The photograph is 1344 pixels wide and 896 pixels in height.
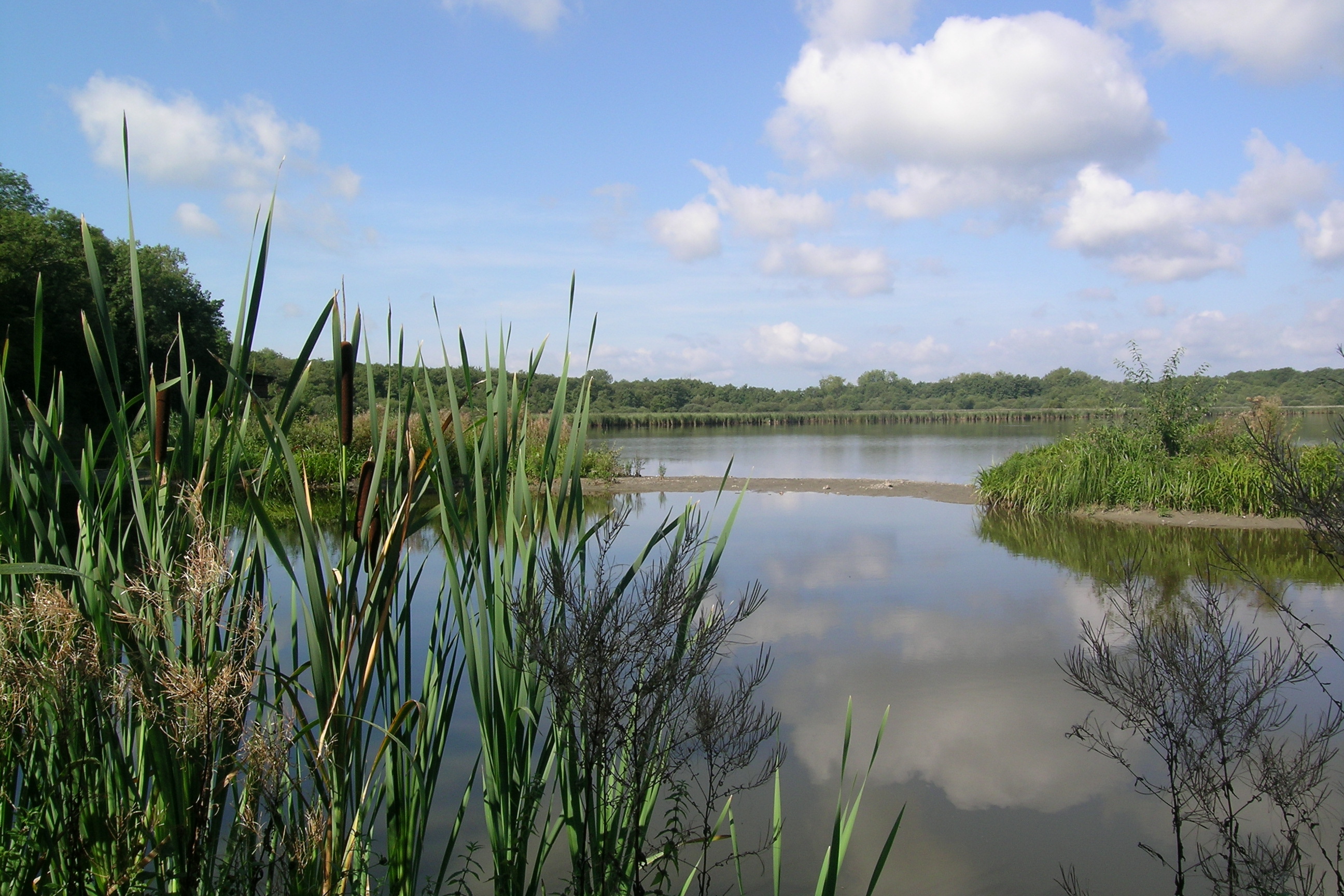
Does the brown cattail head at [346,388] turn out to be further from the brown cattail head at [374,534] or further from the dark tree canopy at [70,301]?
the dark tree canopy at [70,301]

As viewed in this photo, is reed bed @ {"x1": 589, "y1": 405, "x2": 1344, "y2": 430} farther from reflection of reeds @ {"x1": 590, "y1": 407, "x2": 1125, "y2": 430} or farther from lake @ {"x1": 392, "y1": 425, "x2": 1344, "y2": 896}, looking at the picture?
lake @ {"x1": 392, "y1": 425, "x2": 1344, "y2": 896}

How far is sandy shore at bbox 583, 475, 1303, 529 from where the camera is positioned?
1097cm

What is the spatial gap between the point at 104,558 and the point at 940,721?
3.72 metres

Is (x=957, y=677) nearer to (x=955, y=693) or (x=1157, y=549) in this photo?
(x=955, y=693)

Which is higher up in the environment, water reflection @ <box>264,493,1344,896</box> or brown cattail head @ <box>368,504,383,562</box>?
brown cattail head @ <box>368,504,383,562</box>

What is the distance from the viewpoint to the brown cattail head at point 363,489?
142cm

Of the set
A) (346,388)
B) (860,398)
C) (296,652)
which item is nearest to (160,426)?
(346,388)

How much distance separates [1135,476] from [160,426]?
12340 millimetres

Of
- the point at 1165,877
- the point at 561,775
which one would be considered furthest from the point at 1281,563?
the point at 561,775

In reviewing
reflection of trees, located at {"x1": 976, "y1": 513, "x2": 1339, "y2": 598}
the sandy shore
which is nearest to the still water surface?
the sandy shore

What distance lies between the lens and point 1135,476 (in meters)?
11.6

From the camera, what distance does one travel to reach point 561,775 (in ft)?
5.90

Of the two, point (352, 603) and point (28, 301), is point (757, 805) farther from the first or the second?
point (28, 301)

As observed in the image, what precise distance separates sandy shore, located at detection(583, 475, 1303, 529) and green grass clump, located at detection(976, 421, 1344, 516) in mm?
235
